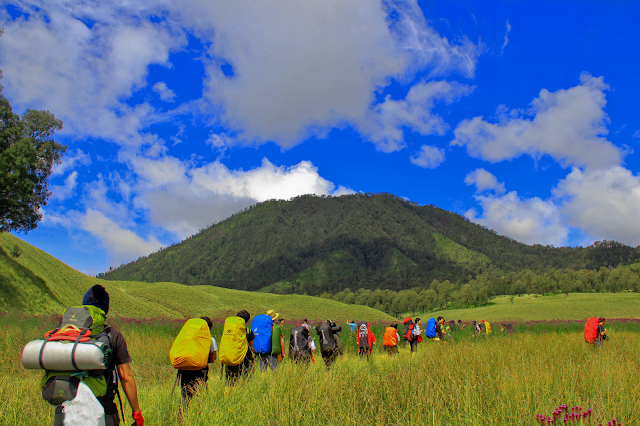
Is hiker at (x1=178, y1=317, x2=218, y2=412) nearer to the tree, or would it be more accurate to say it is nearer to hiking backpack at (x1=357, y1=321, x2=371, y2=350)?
hiking backpack at (x1=357, y1=321, x2=371, y2=350)

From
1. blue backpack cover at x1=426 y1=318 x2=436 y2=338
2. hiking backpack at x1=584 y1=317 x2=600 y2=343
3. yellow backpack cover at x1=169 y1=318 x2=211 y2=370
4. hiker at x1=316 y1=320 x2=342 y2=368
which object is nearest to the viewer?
yellow backpack cover at x1=169 y1=318 x2=211 y2=370

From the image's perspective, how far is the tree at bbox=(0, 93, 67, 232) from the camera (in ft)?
79.3

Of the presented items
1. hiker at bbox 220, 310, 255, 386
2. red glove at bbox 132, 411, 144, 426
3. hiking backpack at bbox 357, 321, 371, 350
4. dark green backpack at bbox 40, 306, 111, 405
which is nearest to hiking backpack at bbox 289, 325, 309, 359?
hiker at bbox 220, 310, 255, 386

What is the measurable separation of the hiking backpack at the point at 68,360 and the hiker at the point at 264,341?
17.1 feet

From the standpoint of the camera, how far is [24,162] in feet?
79.3

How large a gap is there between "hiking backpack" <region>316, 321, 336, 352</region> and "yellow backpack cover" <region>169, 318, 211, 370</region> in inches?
185

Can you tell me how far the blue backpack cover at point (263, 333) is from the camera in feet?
25.6

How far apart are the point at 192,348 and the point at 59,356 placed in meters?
2.47

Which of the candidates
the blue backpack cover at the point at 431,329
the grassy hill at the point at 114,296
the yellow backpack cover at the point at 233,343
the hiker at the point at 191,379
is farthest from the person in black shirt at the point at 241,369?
the grassy hill at the point at 114,296

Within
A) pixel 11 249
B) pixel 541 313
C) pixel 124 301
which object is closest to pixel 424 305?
pixel 541 313

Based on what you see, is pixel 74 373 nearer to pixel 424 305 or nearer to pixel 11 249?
pixel 11 249

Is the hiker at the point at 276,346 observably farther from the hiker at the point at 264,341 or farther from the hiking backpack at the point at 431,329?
the hiking backpack at the point at 431,329

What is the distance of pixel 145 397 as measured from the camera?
5848 millimetres

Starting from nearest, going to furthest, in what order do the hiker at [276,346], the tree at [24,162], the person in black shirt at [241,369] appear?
1. the person in black shirt at [241,369]
2. the hiker at [276,346]
3. the tree at [24,162]
